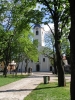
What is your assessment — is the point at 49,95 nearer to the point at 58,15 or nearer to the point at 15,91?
the point at 15,91

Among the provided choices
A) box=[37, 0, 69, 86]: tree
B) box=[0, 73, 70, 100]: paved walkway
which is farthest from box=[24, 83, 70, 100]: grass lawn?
box=[37, 0, 69, 86]: tree

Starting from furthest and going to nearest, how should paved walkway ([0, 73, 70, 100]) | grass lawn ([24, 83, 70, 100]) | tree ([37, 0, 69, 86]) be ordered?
tree ([37, 0, 69, 86])
paved walkway ([0, 73, 70, 100])
grass lawn ([24, 83, 70, 100])

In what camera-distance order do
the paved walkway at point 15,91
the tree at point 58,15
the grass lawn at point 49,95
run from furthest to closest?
1. the tree at point 58,15
2. the paved walkway at point 15,91
3. the grass lawn at point 49,95

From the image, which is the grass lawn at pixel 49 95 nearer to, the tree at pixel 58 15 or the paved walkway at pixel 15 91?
the paved walkway at pixel 15 91

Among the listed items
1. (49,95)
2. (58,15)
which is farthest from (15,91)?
(58,15)

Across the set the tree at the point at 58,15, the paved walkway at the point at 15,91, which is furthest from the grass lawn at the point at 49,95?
the tree at the point at 58,15

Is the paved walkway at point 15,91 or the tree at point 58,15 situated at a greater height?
the tree at point 58,15

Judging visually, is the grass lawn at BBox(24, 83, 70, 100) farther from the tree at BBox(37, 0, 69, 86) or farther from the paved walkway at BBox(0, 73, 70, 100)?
the tree at BBox(37, 0, 69, 86)
